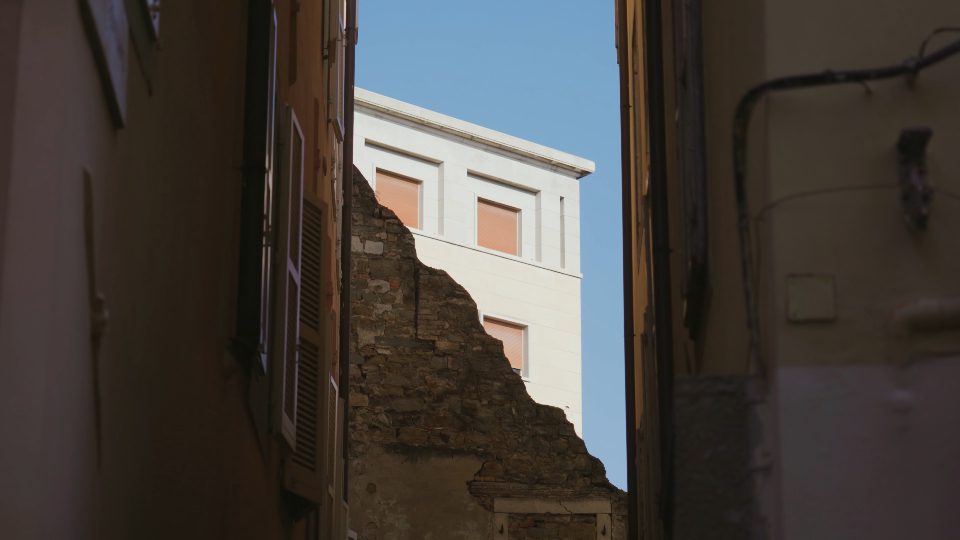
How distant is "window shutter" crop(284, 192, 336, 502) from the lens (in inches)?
342

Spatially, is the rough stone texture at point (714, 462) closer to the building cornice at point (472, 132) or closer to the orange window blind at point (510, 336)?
the building cornice at point (472, 132)

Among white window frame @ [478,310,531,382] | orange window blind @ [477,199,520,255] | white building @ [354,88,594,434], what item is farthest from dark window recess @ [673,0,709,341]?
orange window blind @ [477,199,520,255]

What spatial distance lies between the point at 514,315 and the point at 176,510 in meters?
26.7

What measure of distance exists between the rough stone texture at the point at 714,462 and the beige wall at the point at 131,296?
5.57 feet

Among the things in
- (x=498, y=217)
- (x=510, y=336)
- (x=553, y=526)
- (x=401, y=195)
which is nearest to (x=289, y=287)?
(x=553, y=526)

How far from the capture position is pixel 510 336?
3269 centimetres

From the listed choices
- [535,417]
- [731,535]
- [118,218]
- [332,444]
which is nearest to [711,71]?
[731,535]

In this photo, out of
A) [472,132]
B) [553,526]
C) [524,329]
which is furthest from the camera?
[524,329]

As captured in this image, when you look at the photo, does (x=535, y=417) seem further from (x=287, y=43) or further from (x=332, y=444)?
(x=287, y=43)

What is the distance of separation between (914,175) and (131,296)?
2.39 m

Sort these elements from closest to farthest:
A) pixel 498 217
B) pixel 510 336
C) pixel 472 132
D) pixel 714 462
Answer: pixel 714 462, pixel 472 132, pixel 510 336, pixel 498 217

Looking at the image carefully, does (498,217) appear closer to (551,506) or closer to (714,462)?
(551,506)

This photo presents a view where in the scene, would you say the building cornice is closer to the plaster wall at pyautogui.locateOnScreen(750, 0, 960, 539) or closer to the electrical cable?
the electrical cable

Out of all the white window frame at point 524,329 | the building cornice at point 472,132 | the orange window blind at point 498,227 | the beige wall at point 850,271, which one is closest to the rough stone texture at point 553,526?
the beige wall at point 850,271
